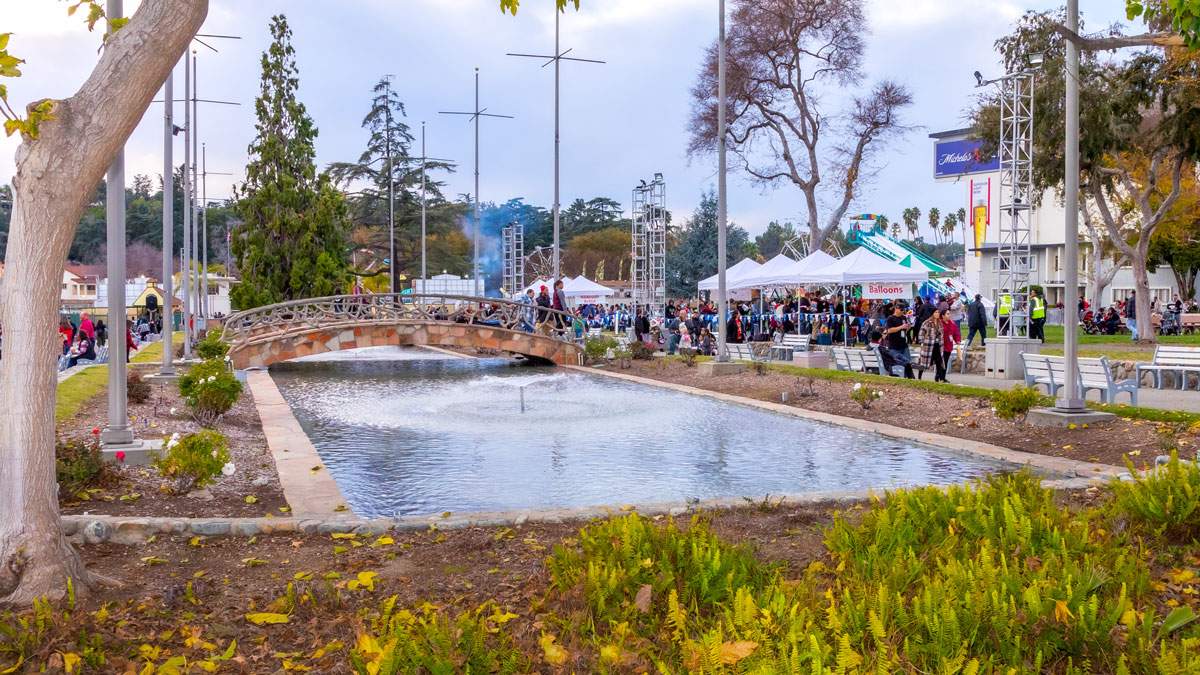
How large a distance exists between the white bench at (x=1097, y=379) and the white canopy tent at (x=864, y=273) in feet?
38.2

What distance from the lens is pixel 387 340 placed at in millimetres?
28609

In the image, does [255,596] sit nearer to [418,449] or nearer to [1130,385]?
[418,449]

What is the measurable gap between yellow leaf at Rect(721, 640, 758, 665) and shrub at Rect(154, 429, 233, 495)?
18.3ft

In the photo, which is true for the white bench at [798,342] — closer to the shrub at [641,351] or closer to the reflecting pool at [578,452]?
the shrub at [641,351]

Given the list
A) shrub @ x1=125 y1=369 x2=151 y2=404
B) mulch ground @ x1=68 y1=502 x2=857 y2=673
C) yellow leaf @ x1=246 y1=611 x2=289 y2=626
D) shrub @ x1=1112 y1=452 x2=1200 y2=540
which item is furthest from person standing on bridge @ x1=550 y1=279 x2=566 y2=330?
yellow leaf @ x1=246 y1=611 x2=289 y2=626

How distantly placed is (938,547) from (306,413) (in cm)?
1328

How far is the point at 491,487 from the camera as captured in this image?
976 cm

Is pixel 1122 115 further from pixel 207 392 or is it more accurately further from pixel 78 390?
pixel 78 390

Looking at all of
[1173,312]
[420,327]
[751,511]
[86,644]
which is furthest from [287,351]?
[1173,312]

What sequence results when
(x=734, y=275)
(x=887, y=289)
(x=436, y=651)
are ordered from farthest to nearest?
(x=734, y=275)
(x=887, y=289)
(x=436, y=651)

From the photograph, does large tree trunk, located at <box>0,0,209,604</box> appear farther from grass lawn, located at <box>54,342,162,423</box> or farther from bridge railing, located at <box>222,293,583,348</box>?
bridge railing, located at <box>222,293,583,348</box>

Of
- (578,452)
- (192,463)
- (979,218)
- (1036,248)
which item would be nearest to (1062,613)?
(192,463)

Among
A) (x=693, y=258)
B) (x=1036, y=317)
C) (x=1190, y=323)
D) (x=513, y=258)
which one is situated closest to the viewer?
(x=1036, y=317)

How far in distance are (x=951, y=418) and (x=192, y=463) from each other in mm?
9645
